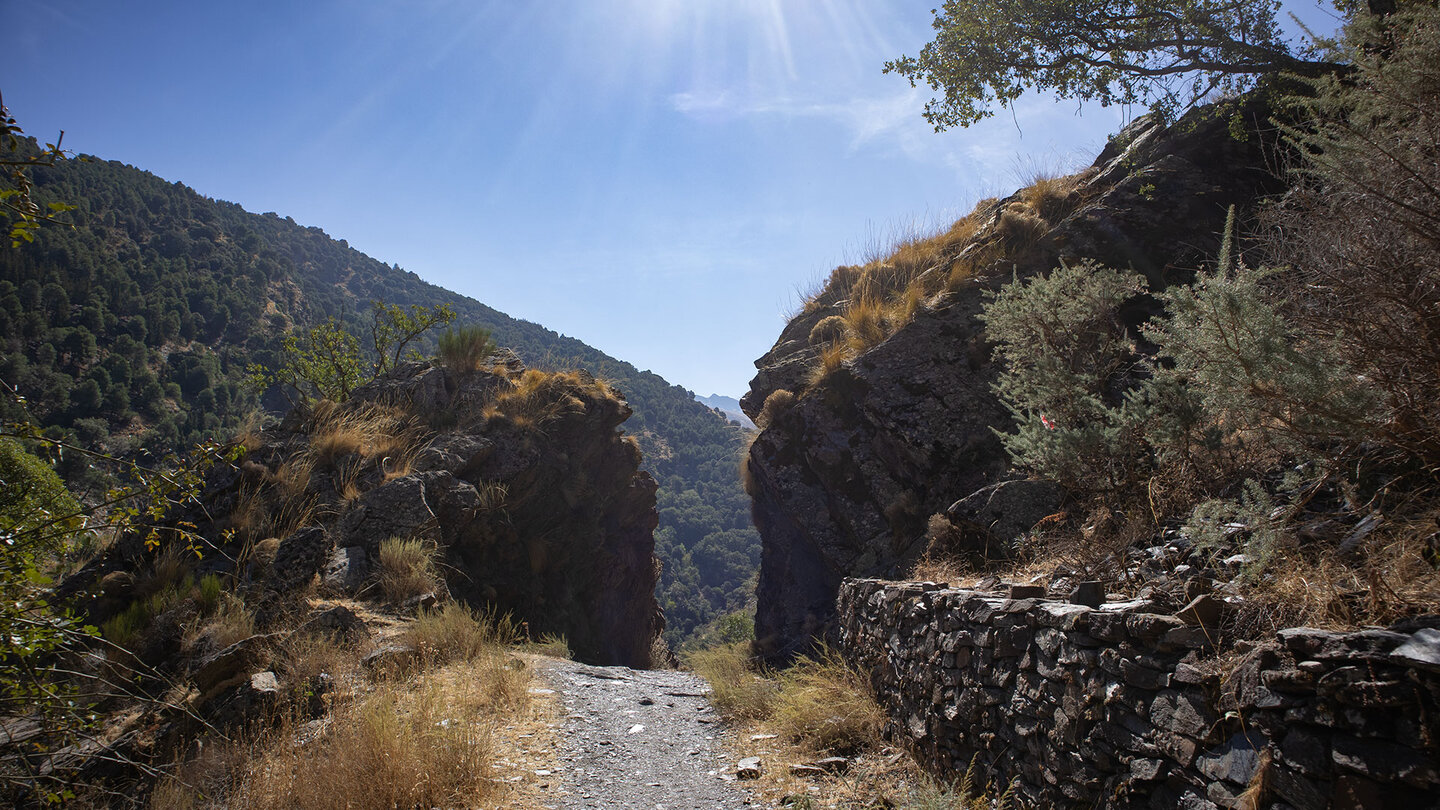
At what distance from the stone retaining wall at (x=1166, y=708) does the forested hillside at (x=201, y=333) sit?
91.7 feet

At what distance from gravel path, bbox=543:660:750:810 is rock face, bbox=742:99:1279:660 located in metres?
3.22

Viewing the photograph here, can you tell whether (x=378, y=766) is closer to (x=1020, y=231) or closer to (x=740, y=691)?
(x=740, y=691)

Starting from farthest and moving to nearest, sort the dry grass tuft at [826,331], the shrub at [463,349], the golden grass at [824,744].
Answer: the shrub at [463,349] → the dry grass tuft at [826,331] → the golden grass at [824,744]

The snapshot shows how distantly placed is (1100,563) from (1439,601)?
2.19 meters

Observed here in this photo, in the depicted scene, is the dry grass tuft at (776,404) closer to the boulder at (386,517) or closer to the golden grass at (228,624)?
the boulder at (386,517)

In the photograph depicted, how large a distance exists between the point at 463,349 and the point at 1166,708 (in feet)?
43.4

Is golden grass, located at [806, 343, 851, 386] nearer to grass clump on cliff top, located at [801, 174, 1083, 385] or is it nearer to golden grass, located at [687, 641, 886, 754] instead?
grass clump on cliff top, located at [801, 174, 1083, 385]

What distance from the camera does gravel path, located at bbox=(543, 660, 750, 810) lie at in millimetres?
4656

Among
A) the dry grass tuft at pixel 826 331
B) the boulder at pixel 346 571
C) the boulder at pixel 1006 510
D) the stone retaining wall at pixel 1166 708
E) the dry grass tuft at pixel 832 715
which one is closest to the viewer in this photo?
the stone retaining wall at pixel 1166 708

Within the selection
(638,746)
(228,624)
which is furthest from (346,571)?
(638,746)

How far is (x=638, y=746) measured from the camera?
5832 millimetres

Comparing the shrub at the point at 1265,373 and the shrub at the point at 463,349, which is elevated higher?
the shrub at the point at 463,349

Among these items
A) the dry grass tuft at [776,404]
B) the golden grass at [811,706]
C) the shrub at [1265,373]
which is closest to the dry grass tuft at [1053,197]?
the dry grass tuft at [776,404]

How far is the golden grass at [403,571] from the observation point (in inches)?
319
